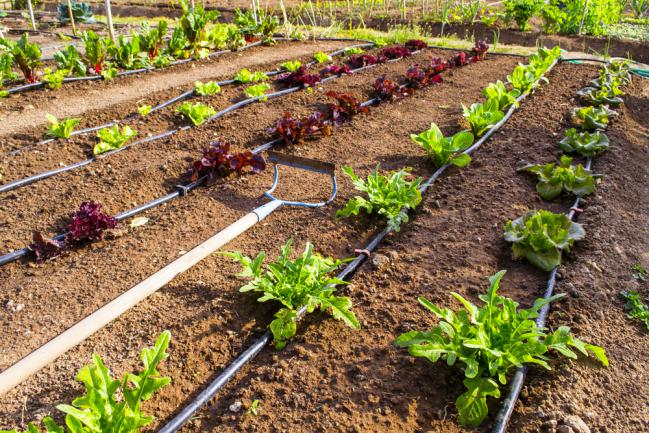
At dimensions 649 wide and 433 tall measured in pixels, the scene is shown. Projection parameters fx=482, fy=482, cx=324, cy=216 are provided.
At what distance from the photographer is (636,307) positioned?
3.01 m

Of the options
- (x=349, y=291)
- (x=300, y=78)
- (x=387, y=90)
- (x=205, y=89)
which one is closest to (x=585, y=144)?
(x=387, y=90)

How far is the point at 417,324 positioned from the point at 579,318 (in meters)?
0.97

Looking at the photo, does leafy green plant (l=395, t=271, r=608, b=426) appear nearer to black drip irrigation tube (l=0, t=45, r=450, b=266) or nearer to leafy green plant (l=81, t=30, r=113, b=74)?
black drip irrigation tube (l=0, t=45, r=450, b=266)

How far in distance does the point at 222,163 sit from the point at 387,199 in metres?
1.68

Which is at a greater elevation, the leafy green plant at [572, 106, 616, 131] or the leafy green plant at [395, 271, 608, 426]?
the leafy green plant at [572, 106, 616, 131]

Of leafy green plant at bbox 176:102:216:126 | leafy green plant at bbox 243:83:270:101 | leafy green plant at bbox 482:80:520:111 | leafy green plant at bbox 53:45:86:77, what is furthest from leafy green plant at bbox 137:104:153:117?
leafy green plant at bbox 482:80:520:111

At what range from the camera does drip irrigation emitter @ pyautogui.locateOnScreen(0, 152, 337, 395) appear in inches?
95.4

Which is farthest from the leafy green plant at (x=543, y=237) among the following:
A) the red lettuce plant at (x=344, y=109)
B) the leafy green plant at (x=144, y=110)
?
the leafy green plant at (x=144, y=110)

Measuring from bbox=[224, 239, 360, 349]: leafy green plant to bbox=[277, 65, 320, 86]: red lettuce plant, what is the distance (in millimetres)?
4691

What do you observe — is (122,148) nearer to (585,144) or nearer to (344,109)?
(344,109)

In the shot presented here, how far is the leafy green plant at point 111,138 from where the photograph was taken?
500 centimetres

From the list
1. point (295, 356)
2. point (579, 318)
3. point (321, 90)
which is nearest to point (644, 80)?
point (321, 90)

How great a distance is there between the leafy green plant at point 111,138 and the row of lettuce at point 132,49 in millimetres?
2248

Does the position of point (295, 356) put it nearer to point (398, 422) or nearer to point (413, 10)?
point (398, 422)
